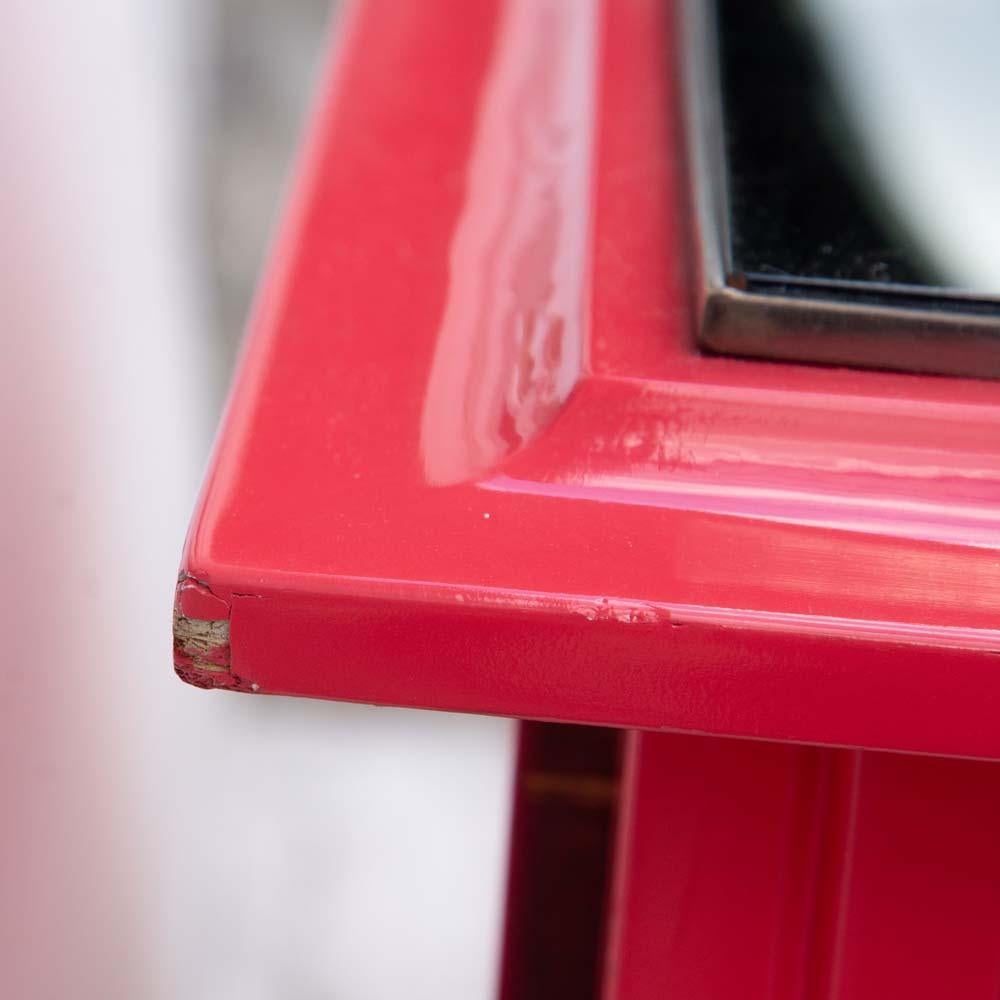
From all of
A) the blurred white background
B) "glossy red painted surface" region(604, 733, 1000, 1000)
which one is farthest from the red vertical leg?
"glossy red painted surface" region(604, 733, 1000, 1000)

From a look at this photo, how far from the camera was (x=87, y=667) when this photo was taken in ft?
2.98

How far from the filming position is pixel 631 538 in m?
0.28

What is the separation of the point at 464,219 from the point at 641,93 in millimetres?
109

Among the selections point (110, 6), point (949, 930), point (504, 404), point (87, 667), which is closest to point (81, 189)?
point (110, 6)

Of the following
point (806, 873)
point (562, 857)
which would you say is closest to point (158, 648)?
point (562, 857)

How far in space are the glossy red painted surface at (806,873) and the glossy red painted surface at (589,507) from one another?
11 cm

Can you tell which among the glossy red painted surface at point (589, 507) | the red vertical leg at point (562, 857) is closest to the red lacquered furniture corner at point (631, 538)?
the glossy red painted surface at point (589, 507)

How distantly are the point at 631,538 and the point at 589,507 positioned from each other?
15mm

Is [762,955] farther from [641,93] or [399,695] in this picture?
[641,93]

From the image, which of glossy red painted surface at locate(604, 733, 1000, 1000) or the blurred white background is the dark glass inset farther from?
the blurred white background

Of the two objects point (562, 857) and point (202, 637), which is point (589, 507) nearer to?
point (202, 637)

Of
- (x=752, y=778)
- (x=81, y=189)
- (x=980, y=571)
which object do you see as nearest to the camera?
(x=980, y=571)

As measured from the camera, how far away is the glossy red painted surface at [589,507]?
0.89 ft

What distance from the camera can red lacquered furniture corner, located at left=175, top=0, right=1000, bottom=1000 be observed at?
0.90 feet
